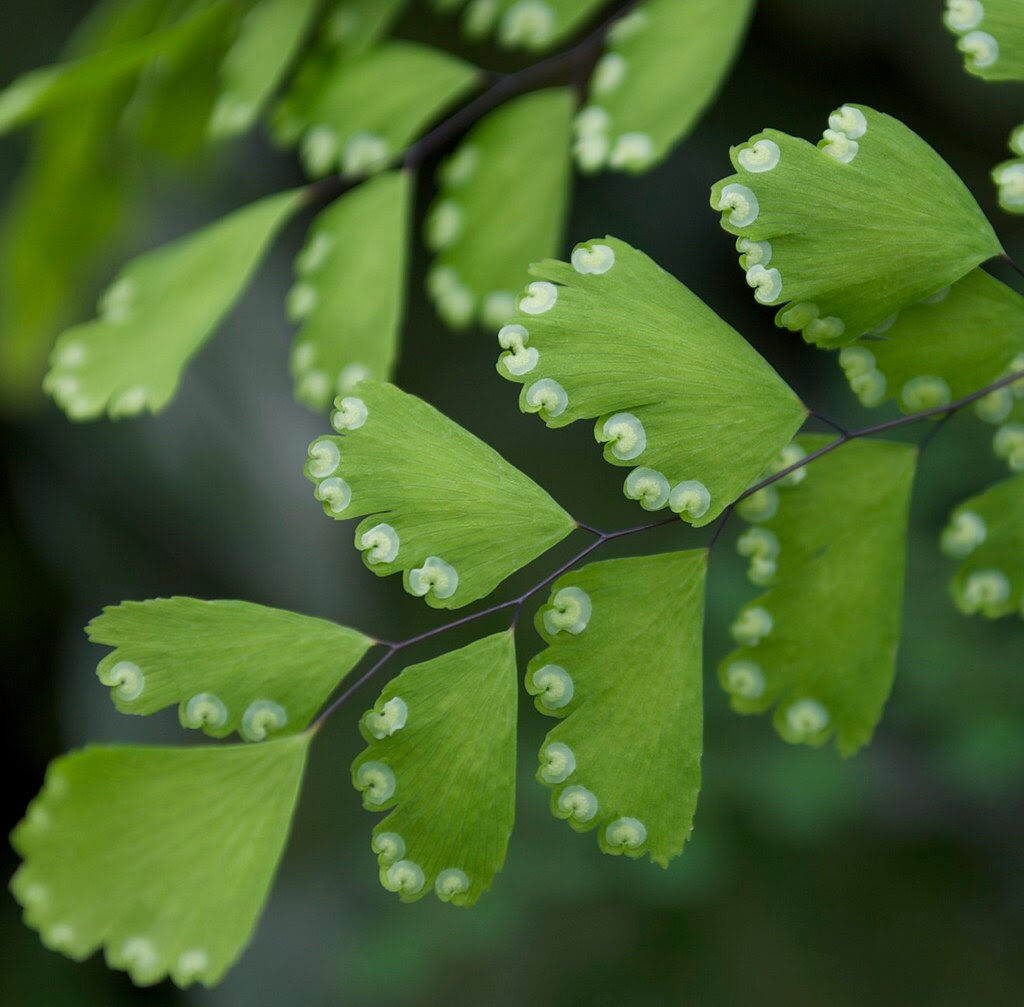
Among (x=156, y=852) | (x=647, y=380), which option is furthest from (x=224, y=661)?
(x=647, y=380)

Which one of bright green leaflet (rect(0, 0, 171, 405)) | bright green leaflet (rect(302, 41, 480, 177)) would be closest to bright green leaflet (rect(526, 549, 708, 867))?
bright green leaflet (rect(302, 41, 480, 177))

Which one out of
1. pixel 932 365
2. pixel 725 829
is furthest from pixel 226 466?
pixel 932 365

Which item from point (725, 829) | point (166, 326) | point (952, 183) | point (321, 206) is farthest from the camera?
point (321, 206)

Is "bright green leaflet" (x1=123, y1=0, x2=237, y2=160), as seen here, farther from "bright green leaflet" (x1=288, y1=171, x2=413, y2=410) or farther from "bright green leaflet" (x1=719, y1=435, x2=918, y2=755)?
"bright green leaflet" (x1=719, y1=435, x2=918, y2=755)

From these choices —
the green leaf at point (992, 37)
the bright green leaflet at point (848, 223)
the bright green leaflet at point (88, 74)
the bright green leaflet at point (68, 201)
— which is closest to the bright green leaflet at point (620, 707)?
the bright green leaflet at point (848, 223)

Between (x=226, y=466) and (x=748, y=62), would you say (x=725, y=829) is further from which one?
(x=748, y=62)

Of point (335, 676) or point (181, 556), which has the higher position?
point (335, 676)

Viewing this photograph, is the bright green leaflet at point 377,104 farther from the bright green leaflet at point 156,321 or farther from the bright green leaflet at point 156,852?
the bright green leaflet at point 156,852
